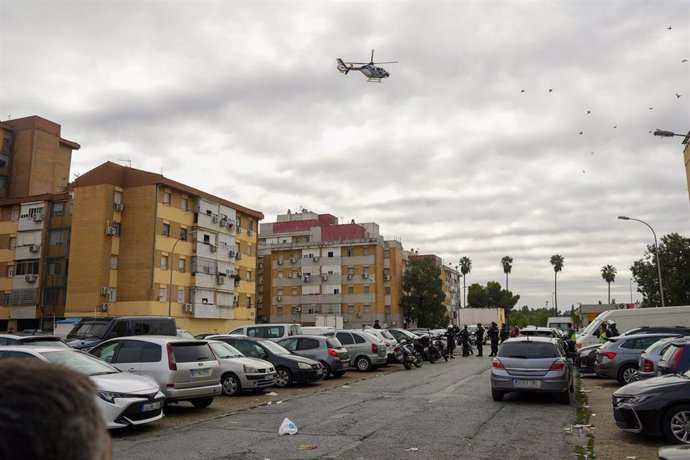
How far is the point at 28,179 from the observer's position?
62.2 metres

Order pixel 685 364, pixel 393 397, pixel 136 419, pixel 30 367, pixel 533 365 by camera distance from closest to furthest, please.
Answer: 1. pixel 30 367
2. pixel 136 419
3. pixel 685 364
4. pixel 533 365
5. pixel 393 397

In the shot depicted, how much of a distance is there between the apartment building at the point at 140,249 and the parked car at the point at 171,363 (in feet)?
124

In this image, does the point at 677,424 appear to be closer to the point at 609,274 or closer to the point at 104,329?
the point at 104,329

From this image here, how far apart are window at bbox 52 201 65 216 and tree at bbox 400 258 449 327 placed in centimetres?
4604

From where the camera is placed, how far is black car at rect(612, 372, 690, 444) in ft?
30.4

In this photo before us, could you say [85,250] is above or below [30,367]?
above

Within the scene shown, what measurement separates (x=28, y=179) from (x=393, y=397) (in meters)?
58.9

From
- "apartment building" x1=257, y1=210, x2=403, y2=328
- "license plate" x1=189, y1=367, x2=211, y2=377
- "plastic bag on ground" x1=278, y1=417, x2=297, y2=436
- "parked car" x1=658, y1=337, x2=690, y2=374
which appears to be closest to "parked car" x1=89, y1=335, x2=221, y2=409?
"license plate" x1=189, y1=367, x2=211, y2=377

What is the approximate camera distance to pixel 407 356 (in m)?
25.8

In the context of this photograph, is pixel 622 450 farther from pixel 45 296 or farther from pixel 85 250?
pixel 45 296

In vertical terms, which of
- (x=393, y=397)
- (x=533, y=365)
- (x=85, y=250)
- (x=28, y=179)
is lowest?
(x=393, y=397)

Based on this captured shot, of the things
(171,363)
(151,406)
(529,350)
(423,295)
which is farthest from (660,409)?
(423,295)

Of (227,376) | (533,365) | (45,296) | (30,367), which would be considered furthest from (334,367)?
(45,296)

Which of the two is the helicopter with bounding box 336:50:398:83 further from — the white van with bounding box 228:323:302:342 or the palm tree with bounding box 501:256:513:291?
the palm tree with bounding box 501:256:513:291
